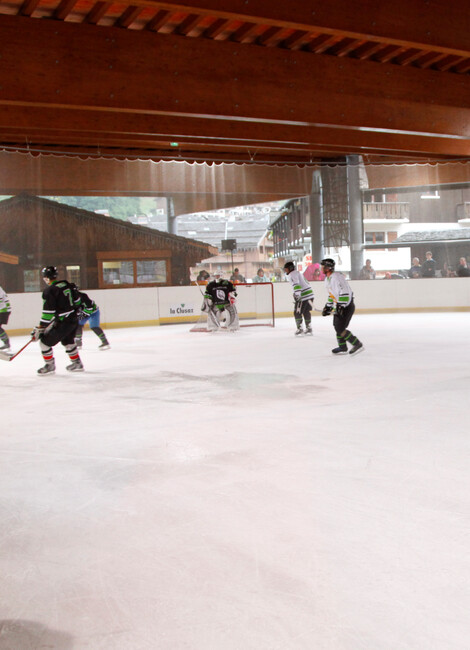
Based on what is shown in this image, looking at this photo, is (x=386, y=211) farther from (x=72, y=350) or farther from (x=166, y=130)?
(x=72, y=350)

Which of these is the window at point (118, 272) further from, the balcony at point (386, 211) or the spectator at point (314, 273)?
the balcony at point (386, 211)

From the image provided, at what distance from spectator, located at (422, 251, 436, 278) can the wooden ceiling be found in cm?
524

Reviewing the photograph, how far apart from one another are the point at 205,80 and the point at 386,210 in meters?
8.28

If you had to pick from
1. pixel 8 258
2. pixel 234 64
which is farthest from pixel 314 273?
pixel 234 64

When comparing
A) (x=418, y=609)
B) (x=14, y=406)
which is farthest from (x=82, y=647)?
(x=14, y=406)

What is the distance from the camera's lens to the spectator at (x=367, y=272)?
14641 millimetres

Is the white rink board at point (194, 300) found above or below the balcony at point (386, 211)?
below

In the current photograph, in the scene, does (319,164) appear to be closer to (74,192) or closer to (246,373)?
(74,192)

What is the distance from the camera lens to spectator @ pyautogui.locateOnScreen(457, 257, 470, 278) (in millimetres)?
14513

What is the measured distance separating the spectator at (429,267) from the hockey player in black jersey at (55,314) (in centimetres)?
1044

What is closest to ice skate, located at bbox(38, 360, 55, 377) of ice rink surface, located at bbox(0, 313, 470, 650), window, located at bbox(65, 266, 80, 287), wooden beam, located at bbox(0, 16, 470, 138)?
ice rink surface, located at bbox(0, 313, 470, 650)

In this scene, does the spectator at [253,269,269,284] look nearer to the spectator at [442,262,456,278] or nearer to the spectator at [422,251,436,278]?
the spectator at [422,251,436,278]

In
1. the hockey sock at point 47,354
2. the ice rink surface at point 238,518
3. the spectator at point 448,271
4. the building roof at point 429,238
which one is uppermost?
the building roof at point 429,238

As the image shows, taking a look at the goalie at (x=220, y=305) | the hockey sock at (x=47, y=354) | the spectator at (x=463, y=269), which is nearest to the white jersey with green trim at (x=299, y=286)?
the goalie at (x=220, y=305)
